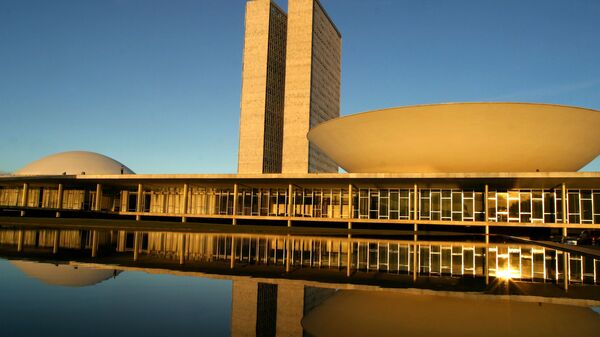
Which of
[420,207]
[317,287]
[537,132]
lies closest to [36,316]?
[317,287]

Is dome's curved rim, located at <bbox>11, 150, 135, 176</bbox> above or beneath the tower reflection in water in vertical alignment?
above

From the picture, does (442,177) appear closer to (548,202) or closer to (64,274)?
(548,202)

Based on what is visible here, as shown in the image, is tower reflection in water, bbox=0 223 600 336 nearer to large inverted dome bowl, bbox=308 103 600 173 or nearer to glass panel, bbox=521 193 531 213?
large inverted dome bowl, bbox=308 103 600 173

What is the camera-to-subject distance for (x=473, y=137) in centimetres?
2988

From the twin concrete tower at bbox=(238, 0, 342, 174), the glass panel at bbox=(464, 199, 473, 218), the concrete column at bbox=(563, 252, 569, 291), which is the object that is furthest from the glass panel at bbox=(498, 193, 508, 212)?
the twin concrete tower at bbox=(238, 0, 342, 174)

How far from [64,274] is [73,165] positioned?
221 feet

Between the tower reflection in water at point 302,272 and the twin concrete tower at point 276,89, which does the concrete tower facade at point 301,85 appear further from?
the tower reflection in water at point 302,272

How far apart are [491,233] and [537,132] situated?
8642 millimetres

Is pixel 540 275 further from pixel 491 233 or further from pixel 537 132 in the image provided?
pixel 491 233

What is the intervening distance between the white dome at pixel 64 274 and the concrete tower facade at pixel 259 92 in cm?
8972

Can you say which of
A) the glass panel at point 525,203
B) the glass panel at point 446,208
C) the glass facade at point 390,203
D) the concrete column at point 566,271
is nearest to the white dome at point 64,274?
the concrete column at point 566,271

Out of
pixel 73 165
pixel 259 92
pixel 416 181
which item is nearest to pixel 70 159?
pixel 73 165

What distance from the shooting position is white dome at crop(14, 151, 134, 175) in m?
69.0

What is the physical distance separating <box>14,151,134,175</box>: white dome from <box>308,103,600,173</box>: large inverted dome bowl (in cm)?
4753
